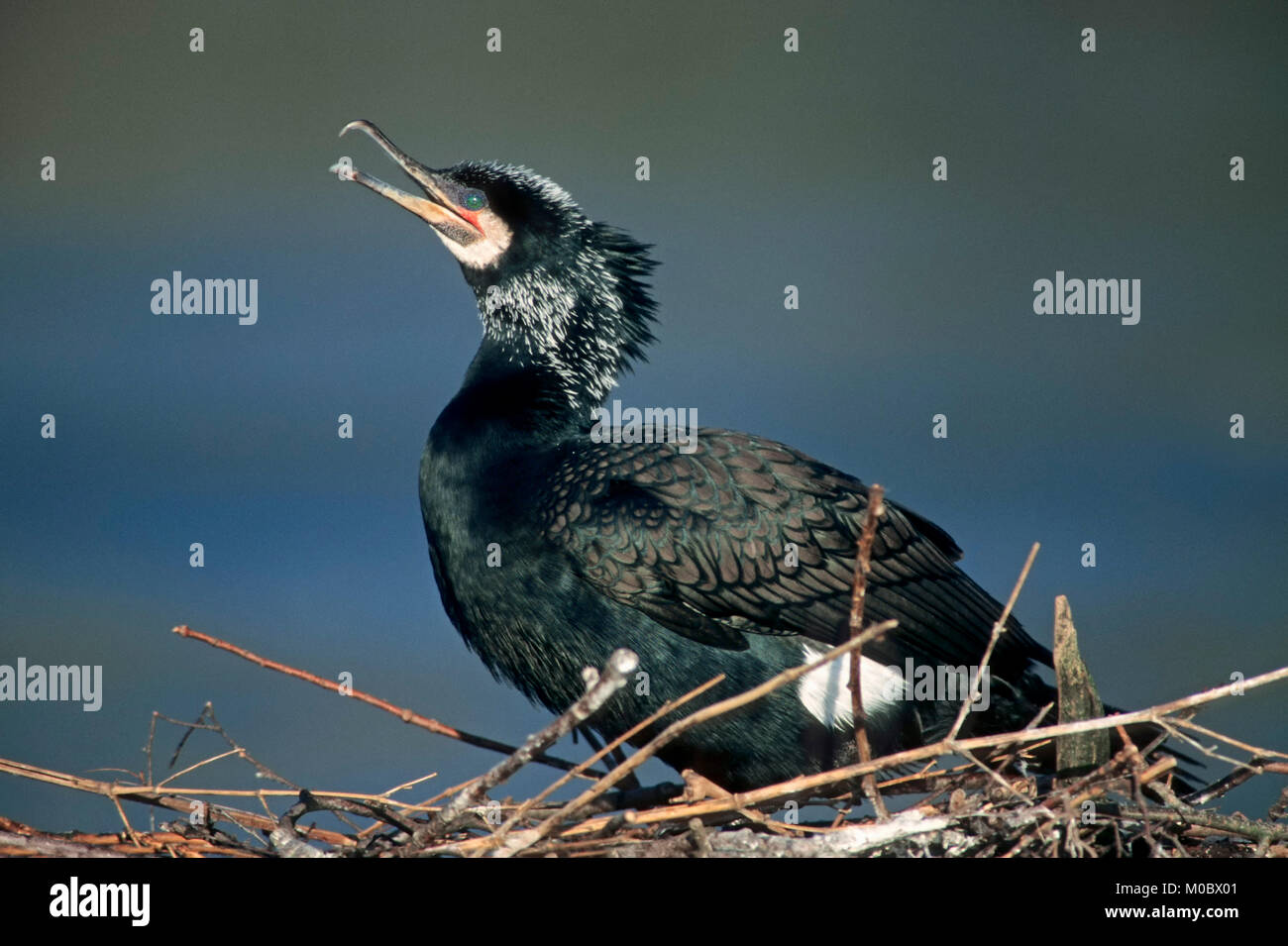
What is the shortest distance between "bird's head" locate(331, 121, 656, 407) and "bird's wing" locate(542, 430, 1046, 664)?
0.58m

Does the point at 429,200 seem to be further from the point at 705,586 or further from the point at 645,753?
the point at 645,753

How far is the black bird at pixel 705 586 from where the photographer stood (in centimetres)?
320

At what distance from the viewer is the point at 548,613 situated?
127 inches

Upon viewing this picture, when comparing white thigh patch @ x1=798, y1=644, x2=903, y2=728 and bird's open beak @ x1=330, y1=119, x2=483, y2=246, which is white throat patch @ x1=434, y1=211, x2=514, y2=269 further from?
white thigh patch @ x1=798, y1=644, x2=903, y2=728

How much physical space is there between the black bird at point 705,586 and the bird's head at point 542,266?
40cm

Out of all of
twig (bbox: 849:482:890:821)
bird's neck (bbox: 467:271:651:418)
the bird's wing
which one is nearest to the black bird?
the bird's wing

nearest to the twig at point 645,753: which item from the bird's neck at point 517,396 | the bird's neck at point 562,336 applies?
the bird's neck at point 517,396

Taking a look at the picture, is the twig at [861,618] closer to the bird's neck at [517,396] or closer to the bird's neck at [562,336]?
the bird's neck at [517,396]

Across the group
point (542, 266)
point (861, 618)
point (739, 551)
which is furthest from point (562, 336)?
point (861, 618)

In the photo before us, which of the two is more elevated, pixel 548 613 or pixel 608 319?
pixel 608 319

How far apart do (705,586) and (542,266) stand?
4.25 feet
